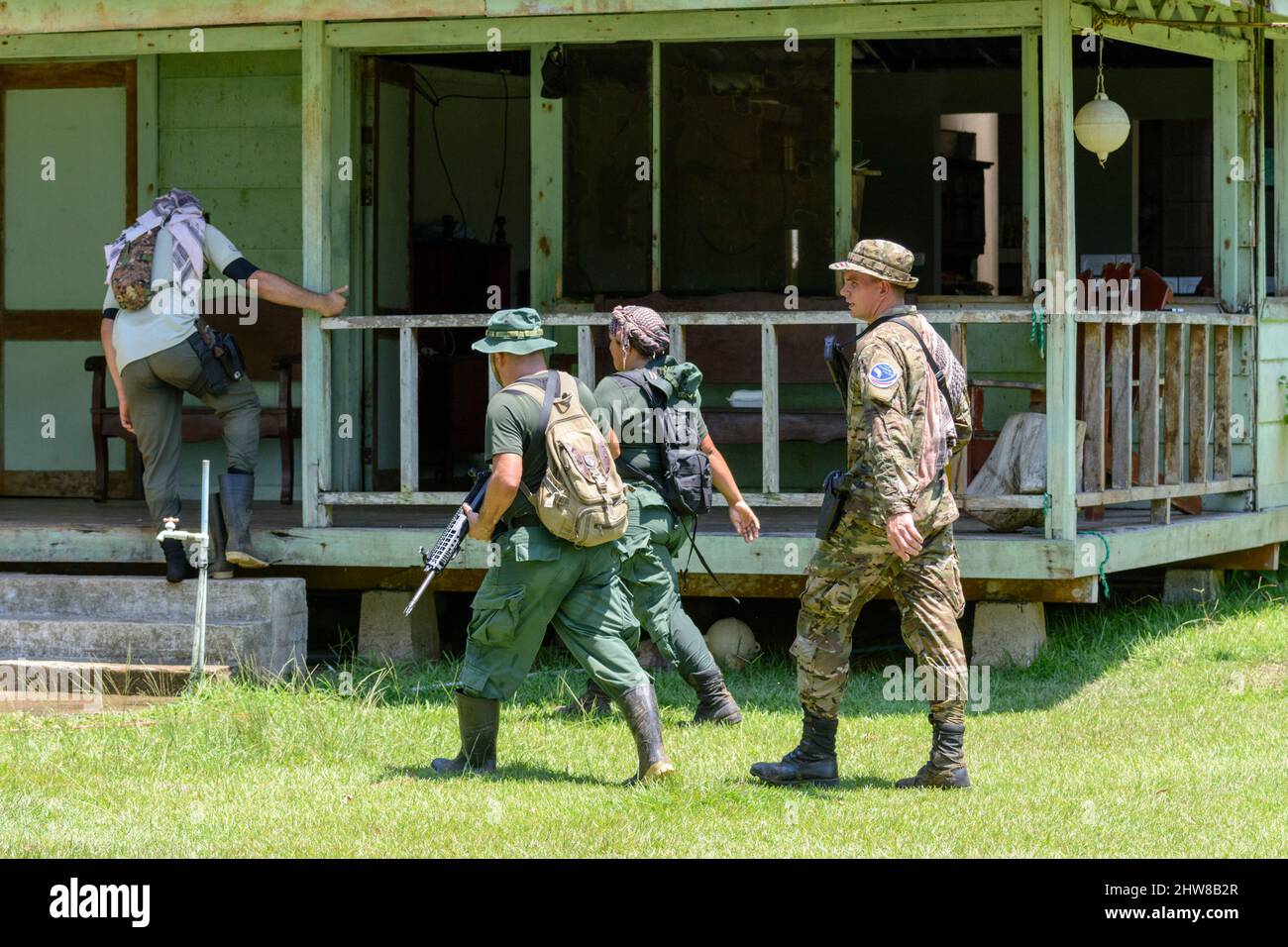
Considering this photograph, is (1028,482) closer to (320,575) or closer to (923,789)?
(923,789)

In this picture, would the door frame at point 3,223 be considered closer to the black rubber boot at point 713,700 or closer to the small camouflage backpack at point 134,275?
the small camouflage backpack at point 134,275

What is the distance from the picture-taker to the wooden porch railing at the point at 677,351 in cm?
810

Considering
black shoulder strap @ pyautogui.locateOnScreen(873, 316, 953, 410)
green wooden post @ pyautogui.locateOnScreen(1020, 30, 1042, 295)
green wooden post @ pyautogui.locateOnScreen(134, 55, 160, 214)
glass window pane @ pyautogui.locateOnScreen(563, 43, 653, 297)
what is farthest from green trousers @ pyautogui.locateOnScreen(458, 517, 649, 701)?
green wooden post @ pyautogui.locateOnScreen(134, 55, 160, 214)

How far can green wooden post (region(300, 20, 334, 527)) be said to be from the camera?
8.56 m

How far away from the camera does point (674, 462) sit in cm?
721

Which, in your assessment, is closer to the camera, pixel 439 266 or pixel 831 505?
pixel 831 505

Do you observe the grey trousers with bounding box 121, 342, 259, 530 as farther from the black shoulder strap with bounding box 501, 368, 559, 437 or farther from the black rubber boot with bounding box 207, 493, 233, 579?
the black shoulder strap with bounding box 501, 368, 559, 437

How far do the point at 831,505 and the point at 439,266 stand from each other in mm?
6011

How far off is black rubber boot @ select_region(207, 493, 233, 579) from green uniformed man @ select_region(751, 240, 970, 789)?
3312 millimetres

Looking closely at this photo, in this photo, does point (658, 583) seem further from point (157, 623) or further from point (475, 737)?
point (157, 623)

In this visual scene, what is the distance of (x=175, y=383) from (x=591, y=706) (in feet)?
8.04

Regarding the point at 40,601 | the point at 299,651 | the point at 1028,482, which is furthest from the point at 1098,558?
the point at 40,601

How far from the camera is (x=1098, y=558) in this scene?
8.18m

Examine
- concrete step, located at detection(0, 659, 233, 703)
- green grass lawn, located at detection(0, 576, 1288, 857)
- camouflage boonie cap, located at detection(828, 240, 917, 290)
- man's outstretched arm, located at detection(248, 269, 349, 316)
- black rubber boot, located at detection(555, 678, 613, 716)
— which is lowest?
green grass lawn, located at detection(0, 576, 1288, 857)
